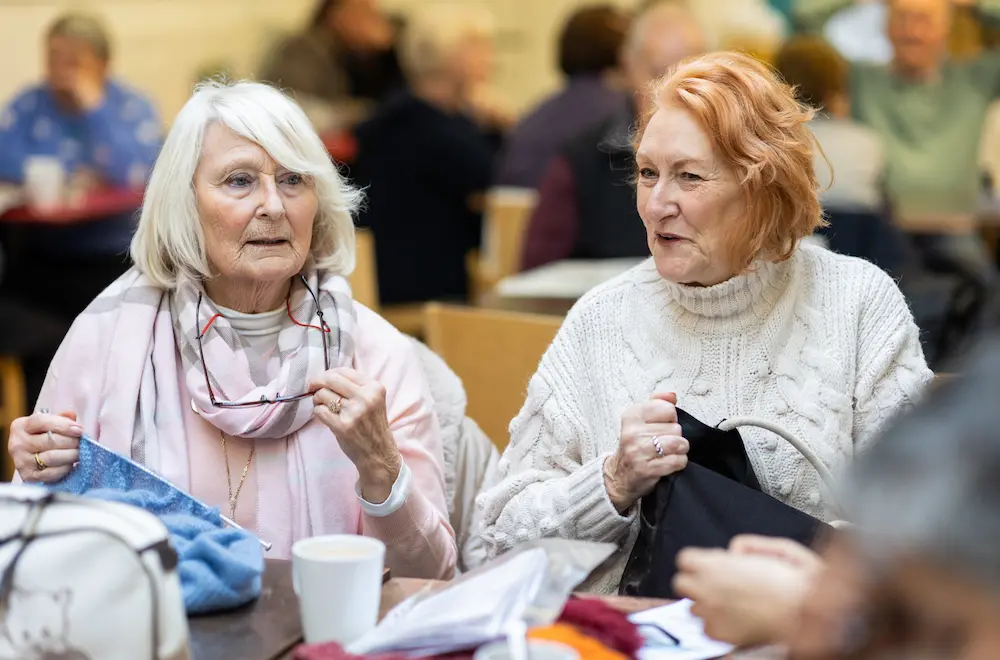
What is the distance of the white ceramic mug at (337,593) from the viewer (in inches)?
58.5

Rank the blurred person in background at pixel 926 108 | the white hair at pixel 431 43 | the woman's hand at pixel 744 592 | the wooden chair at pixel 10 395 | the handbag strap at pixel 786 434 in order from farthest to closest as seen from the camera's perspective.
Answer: the white hair at pixel 431 43
the blurred person in background at pixel 926 108
the wooden chair at pixel 10 395
the handbag strap at pixel 786 434
the woman's hand at pixel 744 592

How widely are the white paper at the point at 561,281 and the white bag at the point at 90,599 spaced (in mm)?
2242

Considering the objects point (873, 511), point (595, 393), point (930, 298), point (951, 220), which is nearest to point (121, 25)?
point (951, 220)

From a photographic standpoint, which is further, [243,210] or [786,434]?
[243,210]

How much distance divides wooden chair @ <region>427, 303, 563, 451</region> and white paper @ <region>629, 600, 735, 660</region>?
119 centimetres

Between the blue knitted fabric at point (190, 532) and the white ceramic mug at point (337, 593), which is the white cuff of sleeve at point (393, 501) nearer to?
the blue knitted fabric at point (190, 532)

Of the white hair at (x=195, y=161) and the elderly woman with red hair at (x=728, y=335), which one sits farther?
the white hair at (x=195, y=161)

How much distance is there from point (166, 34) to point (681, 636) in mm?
7244

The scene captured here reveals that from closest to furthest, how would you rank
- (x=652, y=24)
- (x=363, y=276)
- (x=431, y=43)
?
1. (x=363, y=276)
2. (x=652, y=24)
3. (x=431, y=43)

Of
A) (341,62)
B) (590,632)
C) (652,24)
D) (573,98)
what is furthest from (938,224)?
(341,62)

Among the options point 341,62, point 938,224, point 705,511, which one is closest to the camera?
point 705,511

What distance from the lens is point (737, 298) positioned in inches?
85.0

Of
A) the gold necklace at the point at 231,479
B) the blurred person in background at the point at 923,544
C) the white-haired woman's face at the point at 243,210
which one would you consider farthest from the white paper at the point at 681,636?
the white-haired woman's face at the point at 243,210

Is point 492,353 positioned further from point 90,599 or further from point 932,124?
point 932,124
